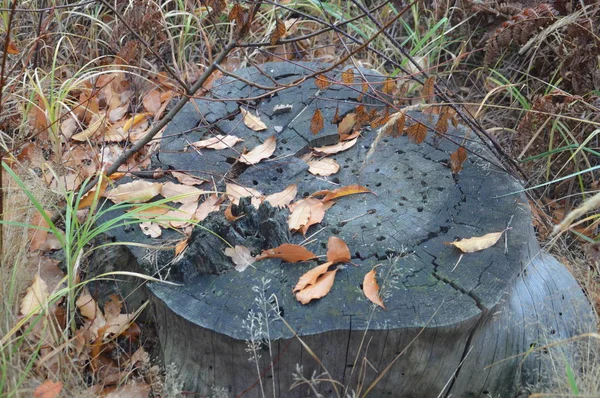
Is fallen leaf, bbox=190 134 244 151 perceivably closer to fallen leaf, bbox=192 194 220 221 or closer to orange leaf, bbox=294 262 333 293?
fallen leaf, bbox=192 194 220 221

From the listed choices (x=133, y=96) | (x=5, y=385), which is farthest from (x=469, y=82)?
(x=5, y=385)

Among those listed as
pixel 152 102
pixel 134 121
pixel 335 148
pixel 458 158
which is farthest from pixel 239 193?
pixel 152 102

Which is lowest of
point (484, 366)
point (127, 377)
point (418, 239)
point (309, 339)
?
point (127, 377)

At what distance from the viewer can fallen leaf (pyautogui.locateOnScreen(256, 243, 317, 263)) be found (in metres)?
2.02

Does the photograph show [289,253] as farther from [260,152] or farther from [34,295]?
[34,295]

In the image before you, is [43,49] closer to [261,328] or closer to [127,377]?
[127,377]

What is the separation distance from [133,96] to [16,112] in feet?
1.99

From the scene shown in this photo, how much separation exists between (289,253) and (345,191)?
41cm

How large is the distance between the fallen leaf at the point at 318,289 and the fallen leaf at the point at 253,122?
36.0 inches

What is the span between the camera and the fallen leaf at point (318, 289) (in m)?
1.92

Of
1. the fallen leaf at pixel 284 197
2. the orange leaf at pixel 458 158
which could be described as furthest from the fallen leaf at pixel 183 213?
the orange leaf at pixel 458 158

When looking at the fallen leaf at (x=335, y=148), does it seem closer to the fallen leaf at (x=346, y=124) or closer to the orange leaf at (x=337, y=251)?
the fallen leaf at (x=346, y=124)

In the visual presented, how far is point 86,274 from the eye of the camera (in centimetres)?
238

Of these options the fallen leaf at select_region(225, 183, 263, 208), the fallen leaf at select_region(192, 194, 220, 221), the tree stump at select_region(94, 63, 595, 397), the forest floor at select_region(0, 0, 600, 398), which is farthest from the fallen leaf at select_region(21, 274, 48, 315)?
the fallen leaf at select_region(225, 183, 263, 208)
